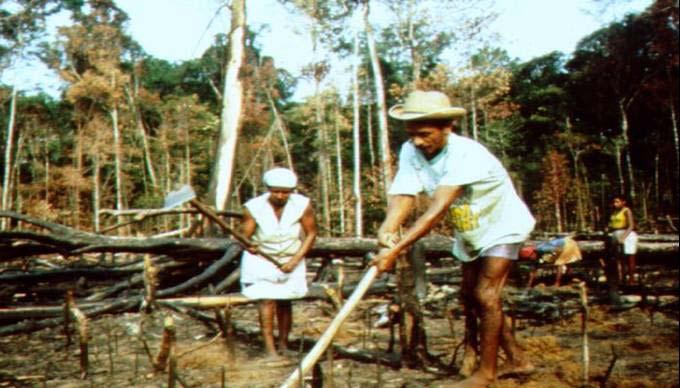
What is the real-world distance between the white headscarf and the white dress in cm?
15

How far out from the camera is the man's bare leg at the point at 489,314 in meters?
2.96

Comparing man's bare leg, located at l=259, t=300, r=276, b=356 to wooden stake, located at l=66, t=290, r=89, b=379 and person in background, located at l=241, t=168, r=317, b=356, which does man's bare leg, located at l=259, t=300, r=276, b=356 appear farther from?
wooden stake, located at l=66, t=290, r=89, b=379

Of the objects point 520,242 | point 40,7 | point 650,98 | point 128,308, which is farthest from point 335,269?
point 40,7

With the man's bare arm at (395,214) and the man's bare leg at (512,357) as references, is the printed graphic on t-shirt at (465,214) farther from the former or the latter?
the man's bare leg at (512,357)

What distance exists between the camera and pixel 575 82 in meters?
34.6

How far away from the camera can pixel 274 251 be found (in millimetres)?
4676

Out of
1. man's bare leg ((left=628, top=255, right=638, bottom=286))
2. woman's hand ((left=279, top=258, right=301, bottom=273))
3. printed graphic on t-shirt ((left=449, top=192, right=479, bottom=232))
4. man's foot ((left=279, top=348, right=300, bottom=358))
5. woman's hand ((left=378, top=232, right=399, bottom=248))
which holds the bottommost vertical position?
man's foot ((left=279, top=348, right=300, bottom=358))

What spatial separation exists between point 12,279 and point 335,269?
4.09 metres

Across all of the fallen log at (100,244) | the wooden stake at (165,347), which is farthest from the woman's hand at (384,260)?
the fallen log at (100,244)

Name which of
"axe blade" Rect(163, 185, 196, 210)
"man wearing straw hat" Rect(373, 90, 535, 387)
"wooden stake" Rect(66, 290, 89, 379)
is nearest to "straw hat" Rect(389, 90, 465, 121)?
"man wearing straw hat" Rect(373, 90, 535, 387)

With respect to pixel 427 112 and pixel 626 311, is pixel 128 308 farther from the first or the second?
pixel 626 311

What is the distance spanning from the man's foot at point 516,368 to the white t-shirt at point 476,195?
23.6 inches

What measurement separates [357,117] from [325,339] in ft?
84.6

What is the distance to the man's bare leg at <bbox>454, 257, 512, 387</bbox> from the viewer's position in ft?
9.71
